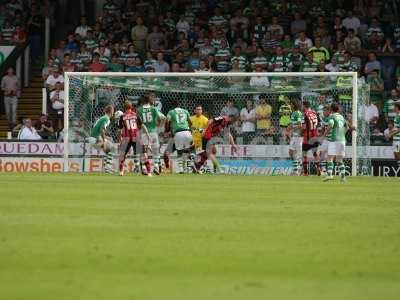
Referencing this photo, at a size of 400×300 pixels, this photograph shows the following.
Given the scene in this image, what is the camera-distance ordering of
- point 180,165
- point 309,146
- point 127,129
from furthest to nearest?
point 180,165
point 309,146
point 127,129

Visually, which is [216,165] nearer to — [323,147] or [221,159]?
[221,159]

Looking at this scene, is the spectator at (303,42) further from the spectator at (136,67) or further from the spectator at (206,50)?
the spectator at (136,67)

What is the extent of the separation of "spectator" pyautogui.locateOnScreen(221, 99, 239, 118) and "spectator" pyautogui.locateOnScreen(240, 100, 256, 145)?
18 centimetres

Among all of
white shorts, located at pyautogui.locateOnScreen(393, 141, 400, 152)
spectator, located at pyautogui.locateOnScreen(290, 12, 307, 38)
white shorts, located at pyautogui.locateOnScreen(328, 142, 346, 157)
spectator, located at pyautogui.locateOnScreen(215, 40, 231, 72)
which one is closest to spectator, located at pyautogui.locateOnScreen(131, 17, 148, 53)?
spectator, located at pyautogui.locateOnScreen(215, 40, 231, 72)

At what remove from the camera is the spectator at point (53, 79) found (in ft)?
117

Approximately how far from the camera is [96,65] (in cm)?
3625

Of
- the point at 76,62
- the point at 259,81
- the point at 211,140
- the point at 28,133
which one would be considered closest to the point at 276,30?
the point at 259,81

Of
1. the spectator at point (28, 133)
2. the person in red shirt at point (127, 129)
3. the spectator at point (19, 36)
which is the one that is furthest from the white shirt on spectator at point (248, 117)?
the spectator at point (19, 36)

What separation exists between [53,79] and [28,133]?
9.04ft

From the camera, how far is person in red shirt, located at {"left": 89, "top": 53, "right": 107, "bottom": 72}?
36.2 metres

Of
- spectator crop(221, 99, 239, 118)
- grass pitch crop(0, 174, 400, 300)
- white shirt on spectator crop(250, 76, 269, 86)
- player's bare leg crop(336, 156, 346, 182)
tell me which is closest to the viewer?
grass pitch crop(0, 174, 400, 300)

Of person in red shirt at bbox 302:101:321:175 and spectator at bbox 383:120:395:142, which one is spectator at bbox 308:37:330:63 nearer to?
spectator at bbox 383:120:395:142

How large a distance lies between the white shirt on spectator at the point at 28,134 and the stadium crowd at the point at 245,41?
1496mm

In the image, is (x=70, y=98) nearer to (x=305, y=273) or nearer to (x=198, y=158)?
(x=198, y=158)
